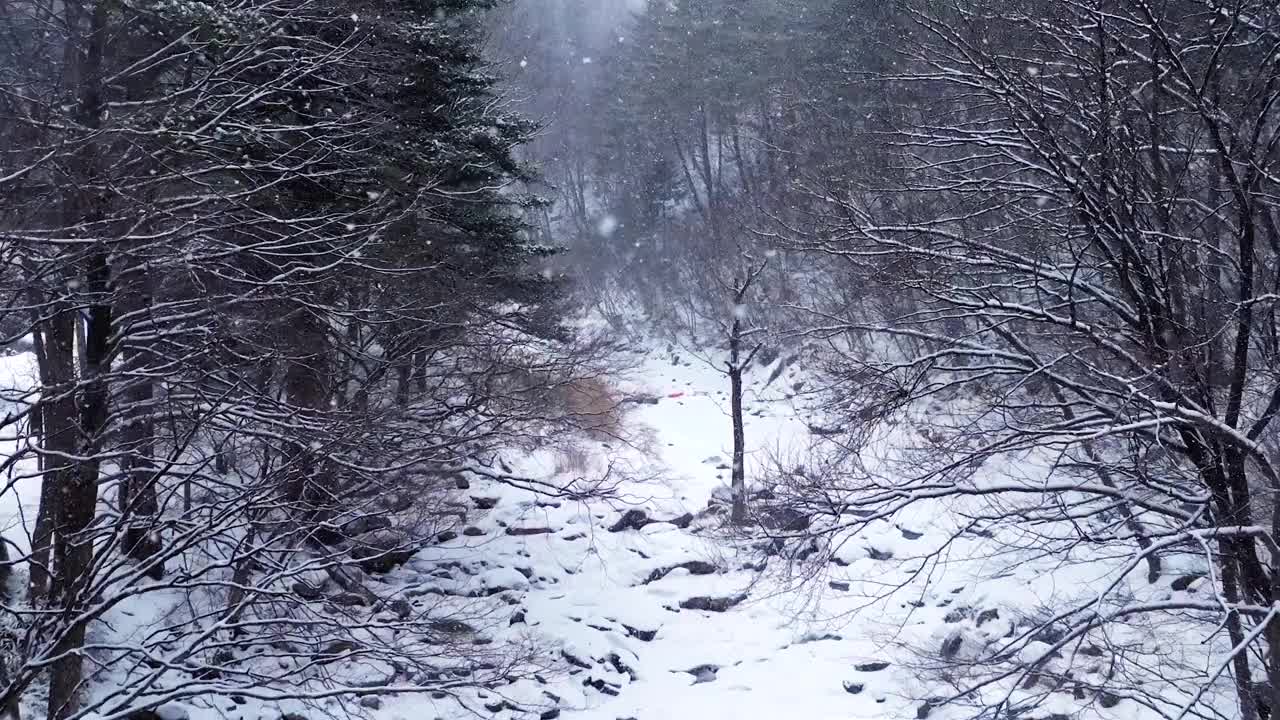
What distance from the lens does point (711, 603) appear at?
45.8ft

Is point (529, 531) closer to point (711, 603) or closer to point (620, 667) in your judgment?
point (711, 603)

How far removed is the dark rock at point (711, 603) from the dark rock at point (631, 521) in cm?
244

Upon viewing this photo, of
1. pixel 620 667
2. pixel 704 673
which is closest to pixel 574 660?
pixel 620 667

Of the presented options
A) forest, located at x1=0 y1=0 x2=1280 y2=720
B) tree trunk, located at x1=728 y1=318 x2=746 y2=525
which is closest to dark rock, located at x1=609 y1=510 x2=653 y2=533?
forest, located at x1=0 y1=0 x2=1280 y2=720

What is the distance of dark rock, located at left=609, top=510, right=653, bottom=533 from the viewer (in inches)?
631

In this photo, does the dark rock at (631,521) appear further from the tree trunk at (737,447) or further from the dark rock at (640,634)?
the dark rock at (640,634)

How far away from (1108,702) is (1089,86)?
6.48 m

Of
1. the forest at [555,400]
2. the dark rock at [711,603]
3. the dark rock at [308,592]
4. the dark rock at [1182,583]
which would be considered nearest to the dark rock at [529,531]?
the forest at [555,400]

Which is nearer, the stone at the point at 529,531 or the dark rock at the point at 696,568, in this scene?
the stone at the point at 529,531

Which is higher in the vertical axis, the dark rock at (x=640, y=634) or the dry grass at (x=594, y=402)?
the dry grass at (x=594, y=402)

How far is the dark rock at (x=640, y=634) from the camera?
12.8 meters

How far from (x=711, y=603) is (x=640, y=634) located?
1.61 m

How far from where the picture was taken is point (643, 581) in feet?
47.7

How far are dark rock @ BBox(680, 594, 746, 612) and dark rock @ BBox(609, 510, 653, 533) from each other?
244 centimetres
